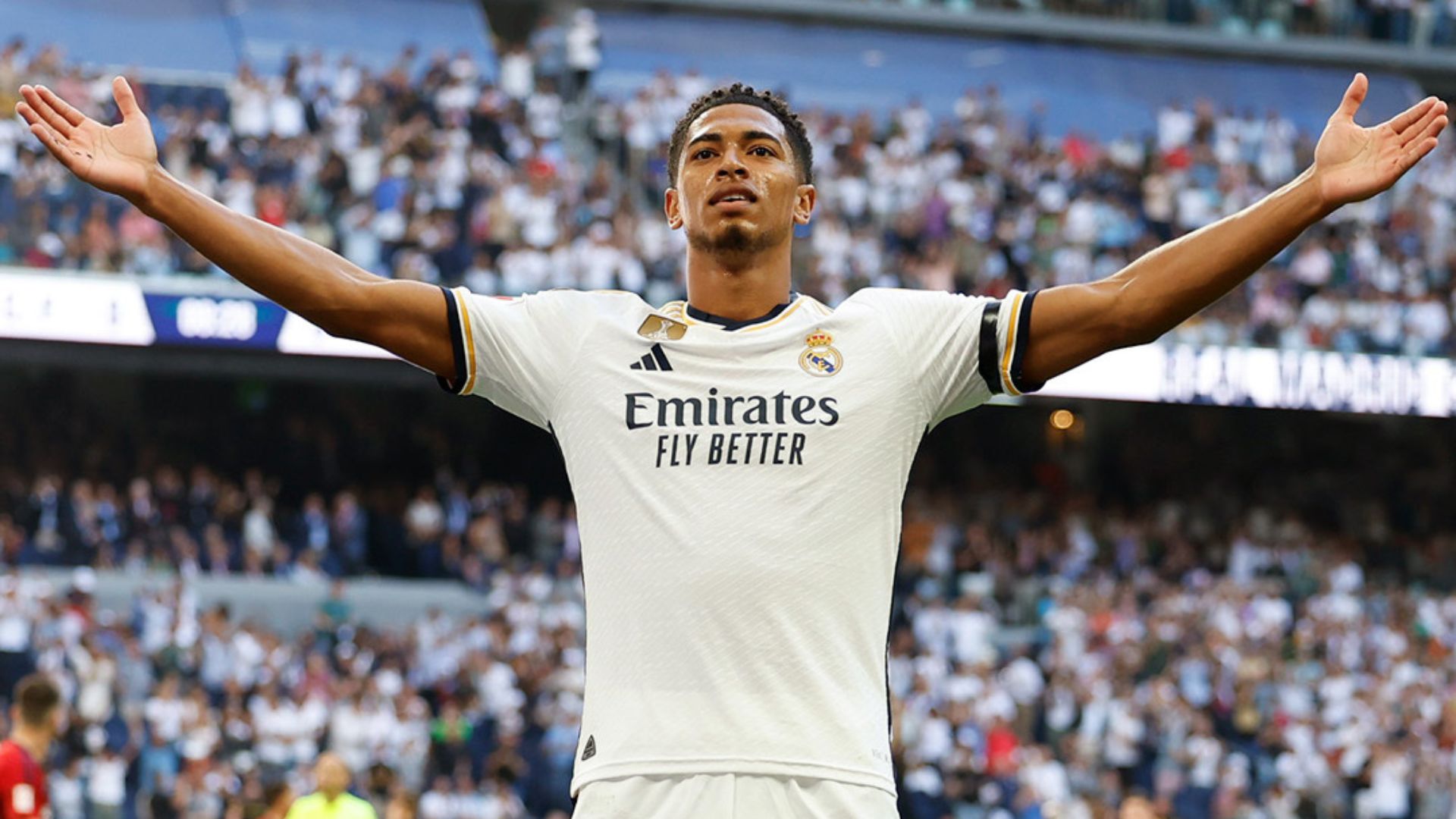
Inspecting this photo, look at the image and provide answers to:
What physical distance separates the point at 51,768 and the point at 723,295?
13.0m

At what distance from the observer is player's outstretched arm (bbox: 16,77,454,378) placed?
343cm

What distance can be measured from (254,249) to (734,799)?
4.04ft

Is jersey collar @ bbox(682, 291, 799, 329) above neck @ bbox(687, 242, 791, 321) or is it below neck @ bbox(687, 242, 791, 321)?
below

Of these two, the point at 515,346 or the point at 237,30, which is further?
the point at 237,30

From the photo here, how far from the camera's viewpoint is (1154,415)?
26.6 m

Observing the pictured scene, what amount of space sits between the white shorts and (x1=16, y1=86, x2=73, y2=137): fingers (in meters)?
1.48

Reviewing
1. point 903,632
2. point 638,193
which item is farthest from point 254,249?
point 638,193

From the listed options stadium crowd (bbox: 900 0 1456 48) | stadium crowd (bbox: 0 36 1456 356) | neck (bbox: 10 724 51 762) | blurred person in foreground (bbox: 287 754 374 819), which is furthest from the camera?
stadium crowd (bbox: 900 0 1456 48)

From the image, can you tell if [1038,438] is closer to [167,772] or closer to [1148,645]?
[1148,645]

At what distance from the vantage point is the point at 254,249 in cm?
343

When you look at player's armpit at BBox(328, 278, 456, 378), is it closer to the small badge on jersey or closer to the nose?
the small badge on jersey

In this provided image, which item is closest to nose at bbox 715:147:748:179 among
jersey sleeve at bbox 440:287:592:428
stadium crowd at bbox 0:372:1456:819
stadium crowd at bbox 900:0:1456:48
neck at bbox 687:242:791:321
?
neck at bbox 687:242:791:321

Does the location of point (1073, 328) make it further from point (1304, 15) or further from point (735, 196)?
point (1304, 15)

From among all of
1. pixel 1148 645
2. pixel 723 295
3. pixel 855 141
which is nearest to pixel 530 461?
pixel 855 141
